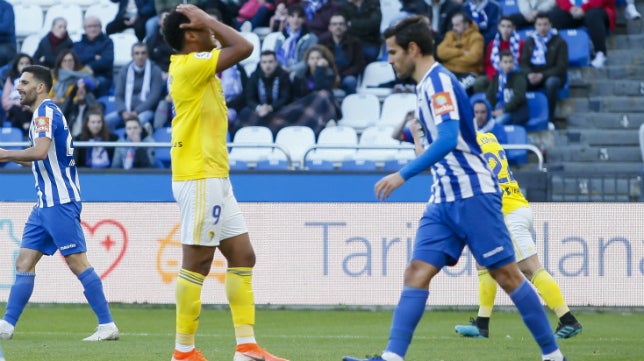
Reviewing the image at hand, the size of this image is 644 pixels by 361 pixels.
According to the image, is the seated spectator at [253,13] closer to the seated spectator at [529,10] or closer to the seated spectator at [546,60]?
the seated spectator at [529,10]

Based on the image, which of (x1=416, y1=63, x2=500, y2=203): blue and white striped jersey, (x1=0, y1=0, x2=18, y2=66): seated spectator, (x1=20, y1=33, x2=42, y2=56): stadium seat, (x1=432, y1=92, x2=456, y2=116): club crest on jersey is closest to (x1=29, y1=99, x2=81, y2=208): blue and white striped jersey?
(x1=416, y1=63, x2=500, y2=203): blue and white striped jersey

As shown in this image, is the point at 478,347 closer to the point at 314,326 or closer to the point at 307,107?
the point at 314,326

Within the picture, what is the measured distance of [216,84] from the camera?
26.0ft

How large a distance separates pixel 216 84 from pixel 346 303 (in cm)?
681

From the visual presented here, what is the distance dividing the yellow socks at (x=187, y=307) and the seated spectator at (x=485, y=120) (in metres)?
8.72

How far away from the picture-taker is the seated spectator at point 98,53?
18766 mm

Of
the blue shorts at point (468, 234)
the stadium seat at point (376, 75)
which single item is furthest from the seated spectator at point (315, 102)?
the blue shorts at point (468, 234)

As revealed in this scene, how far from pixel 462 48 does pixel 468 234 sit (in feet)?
36.1

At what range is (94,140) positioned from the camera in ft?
54.6

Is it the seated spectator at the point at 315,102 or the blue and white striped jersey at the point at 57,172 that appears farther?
the seated spectator at the point at 315,102

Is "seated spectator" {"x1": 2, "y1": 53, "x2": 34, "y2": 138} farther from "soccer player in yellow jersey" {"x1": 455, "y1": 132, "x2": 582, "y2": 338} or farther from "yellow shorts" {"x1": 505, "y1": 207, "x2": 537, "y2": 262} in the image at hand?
"yellow shorts" {"x1": 505, "y1": 207, "x2": 537, "y2": 262}

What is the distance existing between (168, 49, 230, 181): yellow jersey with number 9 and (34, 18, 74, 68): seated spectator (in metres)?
11.4

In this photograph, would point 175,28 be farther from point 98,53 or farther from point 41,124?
point 98,53

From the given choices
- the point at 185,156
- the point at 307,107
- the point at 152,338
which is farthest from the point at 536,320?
the point at 307,107
